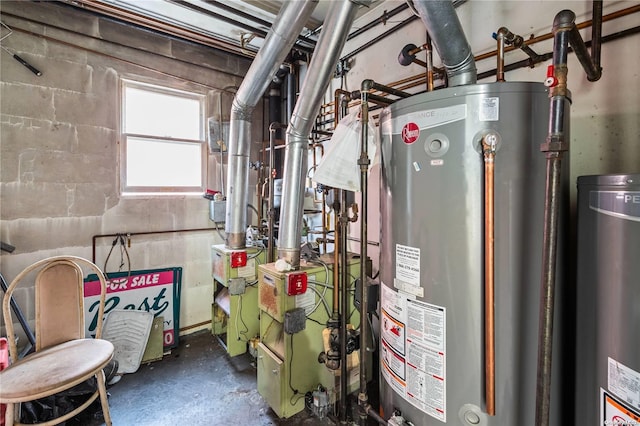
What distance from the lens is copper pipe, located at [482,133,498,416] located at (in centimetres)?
89

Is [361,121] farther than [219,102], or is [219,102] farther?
[219,102]

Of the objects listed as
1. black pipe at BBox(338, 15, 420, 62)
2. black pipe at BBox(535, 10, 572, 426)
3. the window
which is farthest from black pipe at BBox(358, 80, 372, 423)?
the window

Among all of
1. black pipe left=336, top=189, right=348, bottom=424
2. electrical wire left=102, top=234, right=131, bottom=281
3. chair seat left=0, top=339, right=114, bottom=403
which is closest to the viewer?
chair seat left=0, top=339, right=114, bottom=403

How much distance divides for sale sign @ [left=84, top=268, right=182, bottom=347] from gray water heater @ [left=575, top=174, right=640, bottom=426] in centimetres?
300

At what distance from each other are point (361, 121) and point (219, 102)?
239 cm

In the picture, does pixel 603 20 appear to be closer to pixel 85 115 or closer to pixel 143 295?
pixel 85 115

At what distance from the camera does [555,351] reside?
3.20 ft

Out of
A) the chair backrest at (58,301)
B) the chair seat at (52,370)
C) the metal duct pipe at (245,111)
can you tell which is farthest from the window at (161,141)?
the chair seat at (52,370)

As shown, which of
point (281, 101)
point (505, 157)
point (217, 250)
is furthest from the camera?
point (281, 101)

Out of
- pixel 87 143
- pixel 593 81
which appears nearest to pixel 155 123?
pixel 87 143

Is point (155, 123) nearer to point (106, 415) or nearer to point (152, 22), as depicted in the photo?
point (152, 22)

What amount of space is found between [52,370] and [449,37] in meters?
2.46

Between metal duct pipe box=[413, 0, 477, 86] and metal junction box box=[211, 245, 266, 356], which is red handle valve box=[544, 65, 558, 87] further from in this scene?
metal junction box box=[211, 245, 266, 356]

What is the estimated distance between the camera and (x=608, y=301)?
82 centimetres
